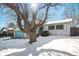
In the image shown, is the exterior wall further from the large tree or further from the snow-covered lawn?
the large tree

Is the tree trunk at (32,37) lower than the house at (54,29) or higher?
lower

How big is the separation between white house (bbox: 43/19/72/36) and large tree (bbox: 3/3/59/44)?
0.36 feet

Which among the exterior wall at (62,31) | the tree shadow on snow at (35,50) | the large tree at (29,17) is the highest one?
the large tree at (29,17)

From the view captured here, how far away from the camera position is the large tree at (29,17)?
9.05 ft

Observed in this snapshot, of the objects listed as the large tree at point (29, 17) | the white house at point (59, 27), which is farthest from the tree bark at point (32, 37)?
the white house at point (59, 27)

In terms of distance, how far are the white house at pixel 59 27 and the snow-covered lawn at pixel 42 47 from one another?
73 mm

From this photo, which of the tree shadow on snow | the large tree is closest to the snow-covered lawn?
the tree shadow on snow

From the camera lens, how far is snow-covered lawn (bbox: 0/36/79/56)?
274 centimetres

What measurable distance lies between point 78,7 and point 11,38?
1119mm

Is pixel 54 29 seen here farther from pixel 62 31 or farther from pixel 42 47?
pixel 42 47

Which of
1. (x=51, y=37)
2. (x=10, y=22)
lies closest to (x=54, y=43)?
(x=51, y=37)

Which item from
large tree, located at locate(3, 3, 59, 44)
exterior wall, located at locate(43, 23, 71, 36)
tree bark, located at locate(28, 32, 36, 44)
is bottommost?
tree bark, located at locate(28, 32, 36, 44)

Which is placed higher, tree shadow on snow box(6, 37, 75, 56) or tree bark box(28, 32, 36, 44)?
tree bark box(28, 32, 36, 44)

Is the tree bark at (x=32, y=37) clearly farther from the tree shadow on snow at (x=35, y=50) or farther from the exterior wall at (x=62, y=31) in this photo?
the exterior wall at (x=62, y=31)
